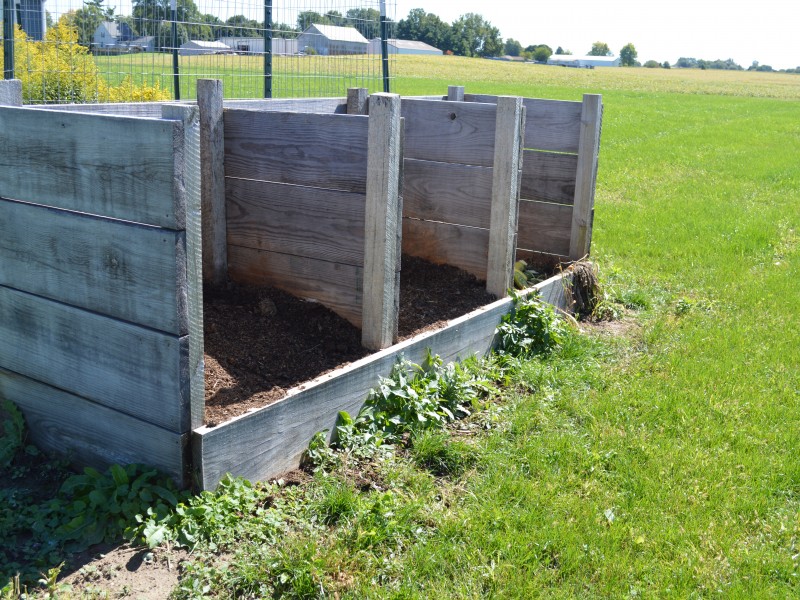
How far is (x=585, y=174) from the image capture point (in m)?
6.33

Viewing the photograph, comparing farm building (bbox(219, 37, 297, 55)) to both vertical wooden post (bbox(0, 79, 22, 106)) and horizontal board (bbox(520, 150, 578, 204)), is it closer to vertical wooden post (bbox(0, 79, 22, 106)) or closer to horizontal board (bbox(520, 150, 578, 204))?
horizontal board (bbox(520, 150, 578, 204))

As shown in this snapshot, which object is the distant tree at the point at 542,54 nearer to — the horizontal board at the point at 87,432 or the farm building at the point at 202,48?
the farm building at the point at 202,48

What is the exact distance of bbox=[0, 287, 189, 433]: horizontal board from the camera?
314cm

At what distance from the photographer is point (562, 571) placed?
306 centimetres

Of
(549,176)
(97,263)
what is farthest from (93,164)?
(549,176)

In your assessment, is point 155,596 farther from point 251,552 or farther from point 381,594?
point 381,594

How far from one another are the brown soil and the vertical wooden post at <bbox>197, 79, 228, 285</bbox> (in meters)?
0.16

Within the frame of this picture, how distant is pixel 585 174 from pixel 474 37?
4813 inches

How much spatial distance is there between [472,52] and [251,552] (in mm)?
125572

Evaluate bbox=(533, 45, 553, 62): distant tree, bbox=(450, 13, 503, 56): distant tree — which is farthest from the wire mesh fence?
bbox=(533, 45, 553, 62): distant tree

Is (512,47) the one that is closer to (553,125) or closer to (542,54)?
(542,54)

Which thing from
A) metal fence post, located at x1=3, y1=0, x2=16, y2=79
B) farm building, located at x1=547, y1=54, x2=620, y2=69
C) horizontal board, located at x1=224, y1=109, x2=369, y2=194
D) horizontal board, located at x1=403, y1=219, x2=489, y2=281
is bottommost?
horizontal board, located at x1=403, y1=219, x2=489, y2=281

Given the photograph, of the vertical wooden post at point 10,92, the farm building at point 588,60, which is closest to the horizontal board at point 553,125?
the vertical wooden post at point 10,92

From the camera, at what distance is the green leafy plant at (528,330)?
17.3 feet
